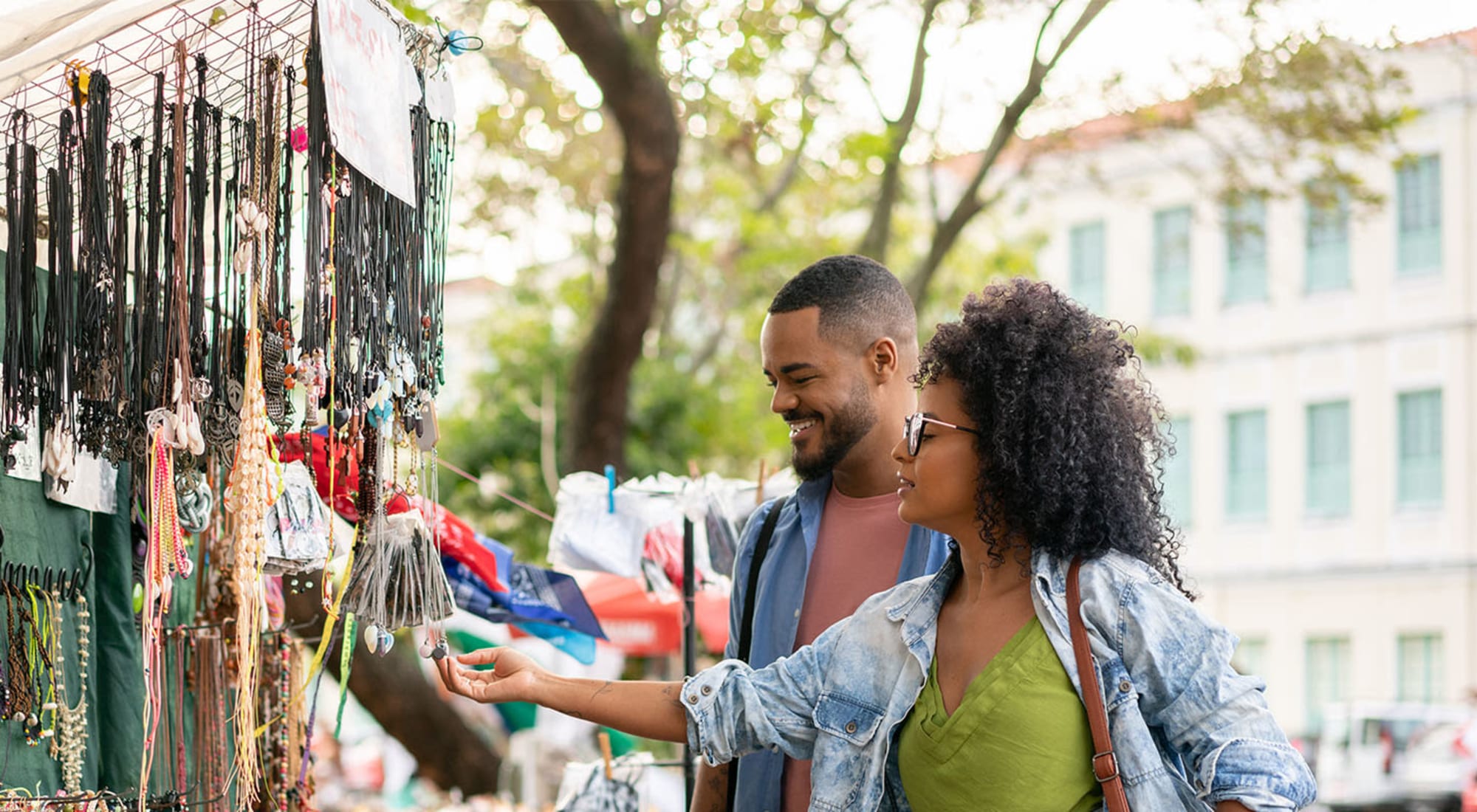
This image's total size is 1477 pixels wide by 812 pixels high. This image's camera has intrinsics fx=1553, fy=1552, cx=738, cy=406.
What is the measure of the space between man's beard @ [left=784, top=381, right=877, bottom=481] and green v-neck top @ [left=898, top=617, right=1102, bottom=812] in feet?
3.12

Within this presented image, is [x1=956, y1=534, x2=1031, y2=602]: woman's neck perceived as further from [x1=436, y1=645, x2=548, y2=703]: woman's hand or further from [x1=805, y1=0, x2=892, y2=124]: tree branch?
[x1=805, y1=0, x2=892, y2=124]: tree branch

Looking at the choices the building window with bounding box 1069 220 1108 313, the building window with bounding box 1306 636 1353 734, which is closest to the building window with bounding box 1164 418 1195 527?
the building window with bounding box 1069 220 1108 313

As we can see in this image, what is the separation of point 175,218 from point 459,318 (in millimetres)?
25940

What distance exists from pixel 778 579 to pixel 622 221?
15.4 feet

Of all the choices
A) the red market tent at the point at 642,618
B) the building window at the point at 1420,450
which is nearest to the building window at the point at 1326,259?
the building window at the point at 1420,450

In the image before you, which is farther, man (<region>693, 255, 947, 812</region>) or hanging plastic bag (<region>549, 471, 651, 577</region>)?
hanging plastic bag (<region>549, 471, 651, 577</region>)

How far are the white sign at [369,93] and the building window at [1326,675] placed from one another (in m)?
21.8

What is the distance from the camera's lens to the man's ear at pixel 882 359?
3.37 m

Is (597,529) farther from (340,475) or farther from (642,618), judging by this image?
(642,618)

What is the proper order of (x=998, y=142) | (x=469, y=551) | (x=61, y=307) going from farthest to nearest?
(x=998, y=142) → (x=469, y=551) → (x=61, y=307)

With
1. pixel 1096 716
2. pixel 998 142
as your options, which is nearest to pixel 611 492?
pixel 1096 716

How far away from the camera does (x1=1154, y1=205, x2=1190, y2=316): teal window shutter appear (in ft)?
79.7

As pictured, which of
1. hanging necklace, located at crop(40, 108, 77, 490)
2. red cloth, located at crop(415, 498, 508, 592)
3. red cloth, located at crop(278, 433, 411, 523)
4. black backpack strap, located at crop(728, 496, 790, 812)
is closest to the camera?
hanging necklace, located at crop(40, 108, 77, 490)

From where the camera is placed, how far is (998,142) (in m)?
9.43
